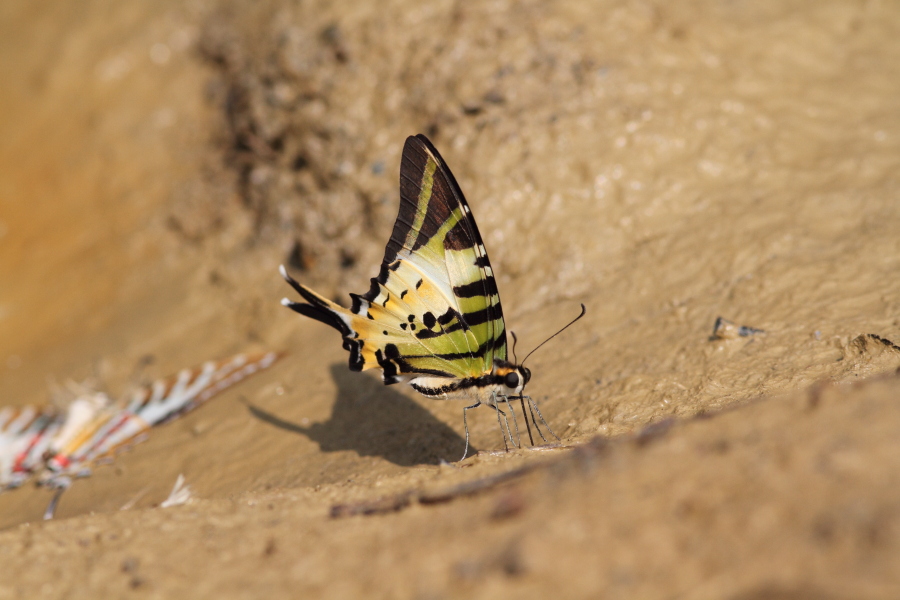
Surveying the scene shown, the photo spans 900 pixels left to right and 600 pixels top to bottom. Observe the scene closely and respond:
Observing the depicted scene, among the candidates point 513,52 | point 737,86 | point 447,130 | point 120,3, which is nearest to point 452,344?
point 447,130

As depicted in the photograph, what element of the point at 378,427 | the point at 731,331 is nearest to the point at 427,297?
the point at 378,427

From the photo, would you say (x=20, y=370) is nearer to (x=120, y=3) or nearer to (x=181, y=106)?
(x=181, y=106)

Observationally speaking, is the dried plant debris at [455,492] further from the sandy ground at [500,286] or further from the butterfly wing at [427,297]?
the butterfly wing at [427,297]

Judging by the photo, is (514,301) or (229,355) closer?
Result: (514,301)

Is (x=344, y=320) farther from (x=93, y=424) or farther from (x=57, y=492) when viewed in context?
(x=93, y=424)

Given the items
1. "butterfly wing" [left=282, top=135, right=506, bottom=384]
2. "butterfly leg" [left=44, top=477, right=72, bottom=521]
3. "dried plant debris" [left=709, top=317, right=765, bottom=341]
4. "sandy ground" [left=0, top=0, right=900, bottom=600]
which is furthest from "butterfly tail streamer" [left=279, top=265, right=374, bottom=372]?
"butterfly leg" [left=44, top=477, right=72, bottom=521]

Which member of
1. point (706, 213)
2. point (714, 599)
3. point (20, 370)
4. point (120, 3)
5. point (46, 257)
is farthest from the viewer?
point (120, 3)

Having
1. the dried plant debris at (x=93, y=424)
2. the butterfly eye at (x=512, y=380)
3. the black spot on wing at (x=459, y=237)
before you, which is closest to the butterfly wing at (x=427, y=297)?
the black spot on wing at (x=459, y=237)

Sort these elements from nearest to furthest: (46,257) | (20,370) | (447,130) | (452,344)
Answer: (452,344), (447,130), (20,370), (46,257)
